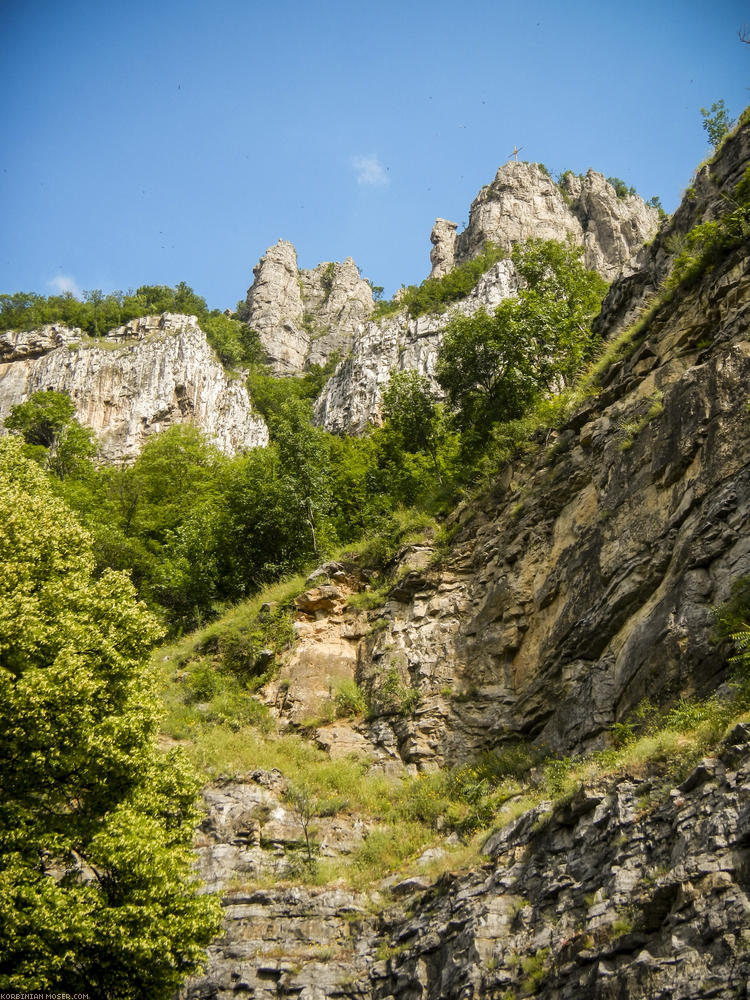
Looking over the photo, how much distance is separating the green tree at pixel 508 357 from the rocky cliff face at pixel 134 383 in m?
34.9

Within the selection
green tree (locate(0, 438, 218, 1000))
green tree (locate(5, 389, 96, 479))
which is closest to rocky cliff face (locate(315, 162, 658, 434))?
green tree (locate(5, 389, 96, 479))

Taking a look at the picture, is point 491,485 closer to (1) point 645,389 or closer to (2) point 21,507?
(1) point 645,389

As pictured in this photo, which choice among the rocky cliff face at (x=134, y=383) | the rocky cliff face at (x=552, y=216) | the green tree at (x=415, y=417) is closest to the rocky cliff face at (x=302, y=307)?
the rocky cliff face at (x=552, y=216)

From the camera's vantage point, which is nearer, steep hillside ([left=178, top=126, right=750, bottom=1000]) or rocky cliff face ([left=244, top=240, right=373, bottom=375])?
steep hillside ([left=178, top=126, right=750, bottom=1000])

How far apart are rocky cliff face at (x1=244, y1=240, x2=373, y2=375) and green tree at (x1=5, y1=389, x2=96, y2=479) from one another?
29.6m

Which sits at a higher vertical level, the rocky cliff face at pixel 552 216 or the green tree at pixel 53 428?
the rocky cliff face at pixel 552 216

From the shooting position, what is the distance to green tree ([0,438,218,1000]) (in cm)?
959

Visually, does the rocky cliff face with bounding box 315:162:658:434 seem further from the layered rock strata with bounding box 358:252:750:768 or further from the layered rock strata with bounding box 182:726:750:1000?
the layered rock strata with bounding box 182:726:750:1000

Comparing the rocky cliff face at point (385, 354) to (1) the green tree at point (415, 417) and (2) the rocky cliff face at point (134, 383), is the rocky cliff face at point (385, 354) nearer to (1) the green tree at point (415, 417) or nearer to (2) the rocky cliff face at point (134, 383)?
(2) the rocky cliff face at point (134, 383)

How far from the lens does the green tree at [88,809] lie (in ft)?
31.5

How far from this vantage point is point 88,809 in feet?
35.9

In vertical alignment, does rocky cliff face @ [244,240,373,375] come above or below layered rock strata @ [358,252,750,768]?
above

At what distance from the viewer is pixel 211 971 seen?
471 inches

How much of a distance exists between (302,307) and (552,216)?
33153mm
